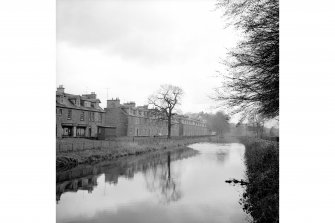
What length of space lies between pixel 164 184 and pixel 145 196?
1953mm

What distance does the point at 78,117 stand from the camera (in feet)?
85.0

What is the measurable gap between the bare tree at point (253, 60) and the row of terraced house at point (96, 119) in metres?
18.8

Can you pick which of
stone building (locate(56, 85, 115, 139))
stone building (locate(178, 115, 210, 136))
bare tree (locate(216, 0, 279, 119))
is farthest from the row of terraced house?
bare tree (locate(216, 0, 279, 119))

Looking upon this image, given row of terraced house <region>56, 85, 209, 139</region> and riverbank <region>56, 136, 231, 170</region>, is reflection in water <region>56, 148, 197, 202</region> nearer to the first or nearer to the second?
riverbank <region>56, 136, 231, 170</region>

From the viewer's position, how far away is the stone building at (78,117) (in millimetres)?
23645

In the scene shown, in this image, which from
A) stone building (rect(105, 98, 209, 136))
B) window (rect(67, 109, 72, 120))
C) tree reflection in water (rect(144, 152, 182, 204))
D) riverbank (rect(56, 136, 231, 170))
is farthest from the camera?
stone building (rect(105, 98, 209, 136))

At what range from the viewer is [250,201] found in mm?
6598

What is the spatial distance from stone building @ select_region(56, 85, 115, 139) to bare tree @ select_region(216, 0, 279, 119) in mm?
18840

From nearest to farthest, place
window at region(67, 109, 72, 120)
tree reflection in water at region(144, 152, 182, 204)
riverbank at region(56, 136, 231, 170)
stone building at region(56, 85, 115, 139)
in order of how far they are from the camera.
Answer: tree reflection in water at region(144, 152, 182, 204), riverbank at region(56, 136, 231, 170), stone building at region(56, 85, 115, 139), window at region(67, 109, 72, 120)

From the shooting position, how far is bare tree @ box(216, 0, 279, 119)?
4770mm

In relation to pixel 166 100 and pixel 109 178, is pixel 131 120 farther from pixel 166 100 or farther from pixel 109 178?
pixel 109 178
